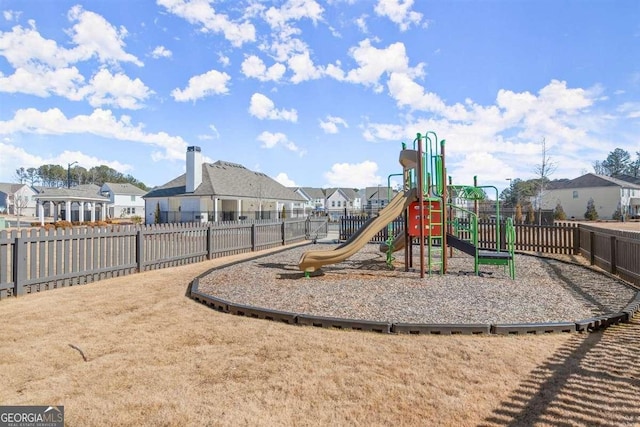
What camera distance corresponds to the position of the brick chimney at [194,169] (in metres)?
31.2

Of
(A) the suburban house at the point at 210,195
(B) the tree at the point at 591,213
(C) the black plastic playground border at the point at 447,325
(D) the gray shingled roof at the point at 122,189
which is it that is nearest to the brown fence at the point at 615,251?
(C) the black plastic playground border at the point at 447,325

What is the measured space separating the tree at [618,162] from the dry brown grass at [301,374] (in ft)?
328

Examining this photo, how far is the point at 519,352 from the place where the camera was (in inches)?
169

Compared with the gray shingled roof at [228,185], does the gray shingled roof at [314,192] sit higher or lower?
higher

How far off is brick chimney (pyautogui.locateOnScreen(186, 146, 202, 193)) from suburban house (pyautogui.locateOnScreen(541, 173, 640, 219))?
4516 cm

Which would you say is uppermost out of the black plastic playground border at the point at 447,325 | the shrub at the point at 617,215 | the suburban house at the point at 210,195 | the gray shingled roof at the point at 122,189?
the gray shingled roof at the point at 122,189

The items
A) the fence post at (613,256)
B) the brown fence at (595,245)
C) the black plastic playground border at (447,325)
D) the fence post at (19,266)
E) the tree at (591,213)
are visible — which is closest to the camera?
the black plastic playground border at (447,325)

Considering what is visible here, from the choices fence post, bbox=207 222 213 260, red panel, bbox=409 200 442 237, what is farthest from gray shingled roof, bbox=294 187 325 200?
red panel, bbox=409 200 442 237

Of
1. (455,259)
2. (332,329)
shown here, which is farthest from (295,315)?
(455,259)

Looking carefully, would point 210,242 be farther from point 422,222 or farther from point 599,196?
point 599,196

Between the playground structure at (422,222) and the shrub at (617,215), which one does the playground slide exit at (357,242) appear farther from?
the shrub at (617,215)

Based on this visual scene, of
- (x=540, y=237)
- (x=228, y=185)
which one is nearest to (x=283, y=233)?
(x=540, y=237)

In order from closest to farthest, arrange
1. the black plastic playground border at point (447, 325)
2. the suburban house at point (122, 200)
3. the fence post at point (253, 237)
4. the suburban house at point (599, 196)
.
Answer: the black plastic playground border at point (447, 325) < the fence post at point (253, 237) < the suburban house at point (599, 196) < the suburban house at point (122, 200)

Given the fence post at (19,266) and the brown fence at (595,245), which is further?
the brown fence at (595,245)
